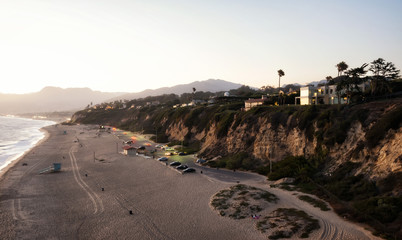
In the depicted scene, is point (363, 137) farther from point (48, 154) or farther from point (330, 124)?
point (48, 154)

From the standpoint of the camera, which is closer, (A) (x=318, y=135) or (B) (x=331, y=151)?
(B) (x=331, y=151)

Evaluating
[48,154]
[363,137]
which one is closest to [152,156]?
[48,154]

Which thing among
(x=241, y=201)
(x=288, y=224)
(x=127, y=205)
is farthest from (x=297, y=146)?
(x=127, y=205)

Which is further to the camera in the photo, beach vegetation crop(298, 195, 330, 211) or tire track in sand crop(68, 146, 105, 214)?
tire track in sand crop(68, 146, 105, 214)

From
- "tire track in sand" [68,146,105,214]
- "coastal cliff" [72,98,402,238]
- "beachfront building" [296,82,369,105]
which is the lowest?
"tire track in sand" [68,146,105,214]

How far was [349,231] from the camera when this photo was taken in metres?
22.1

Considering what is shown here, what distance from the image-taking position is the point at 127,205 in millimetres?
31234

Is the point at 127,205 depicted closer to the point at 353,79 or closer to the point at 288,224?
the point at 288,224

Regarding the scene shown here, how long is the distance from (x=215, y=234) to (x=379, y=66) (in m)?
46.3

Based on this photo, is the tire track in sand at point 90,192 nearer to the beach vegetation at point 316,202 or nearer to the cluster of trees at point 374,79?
the beach vegetation at point 316,202

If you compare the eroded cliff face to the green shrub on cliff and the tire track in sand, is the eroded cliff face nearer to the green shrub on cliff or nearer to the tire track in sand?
the green shrub on cliff

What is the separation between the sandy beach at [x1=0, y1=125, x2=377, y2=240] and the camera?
24.2 meters

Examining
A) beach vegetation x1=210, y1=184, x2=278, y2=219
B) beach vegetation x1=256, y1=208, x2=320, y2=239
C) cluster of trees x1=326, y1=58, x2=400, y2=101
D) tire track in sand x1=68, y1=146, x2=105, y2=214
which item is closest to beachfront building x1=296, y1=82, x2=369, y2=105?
cluster of trees x1=326, y1=58, x2=400, y2=101

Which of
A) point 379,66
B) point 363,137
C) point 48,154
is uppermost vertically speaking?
point 379,66
